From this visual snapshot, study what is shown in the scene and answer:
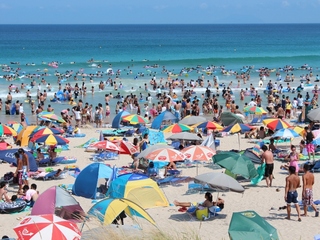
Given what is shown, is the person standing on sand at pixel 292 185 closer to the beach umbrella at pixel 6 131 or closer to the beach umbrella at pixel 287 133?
the beach umbrella at pixel 287 133

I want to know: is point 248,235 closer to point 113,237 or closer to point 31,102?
point 113,237

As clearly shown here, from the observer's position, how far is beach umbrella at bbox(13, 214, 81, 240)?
25.9 ft

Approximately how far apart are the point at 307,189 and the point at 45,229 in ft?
17.0

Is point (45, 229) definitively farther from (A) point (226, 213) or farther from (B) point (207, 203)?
(A) point (226, 213)

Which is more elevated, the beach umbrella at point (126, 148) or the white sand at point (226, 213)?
the beach umbrella at point (126, 148)

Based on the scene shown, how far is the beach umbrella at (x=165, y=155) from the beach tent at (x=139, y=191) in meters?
1.36

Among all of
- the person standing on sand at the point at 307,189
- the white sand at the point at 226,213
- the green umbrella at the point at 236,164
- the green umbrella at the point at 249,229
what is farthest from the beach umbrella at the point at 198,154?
the green umbrella at the point at 249,229

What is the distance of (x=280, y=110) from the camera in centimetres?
2205

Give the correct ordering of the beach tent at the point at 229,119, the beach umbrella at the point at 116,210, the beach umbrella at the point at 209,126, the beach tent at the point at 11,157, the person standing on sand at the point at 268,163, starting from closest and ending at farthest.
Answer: the beach umbrella at the point at 116,210
the person standing on sand at the point at 268,163
the beach tent at the point at 11,157
the beach umbrella at the point at 209,126
the beach tent at the point at 229,119

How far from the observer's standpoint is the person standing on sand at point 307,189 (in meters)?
10.4

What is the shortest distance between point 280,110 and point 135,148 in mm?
8710

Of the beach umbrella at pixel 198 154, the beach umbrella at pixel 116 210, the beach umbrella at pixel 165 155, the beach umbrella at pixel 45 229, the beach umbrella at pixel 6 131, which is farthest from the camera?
the beach umbrella at pixel 6 131

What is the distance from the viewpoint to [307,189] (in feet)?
34.6

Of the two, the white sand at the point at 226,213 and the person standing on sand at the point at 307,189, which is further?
the person standing on sand at the point at 307,189
